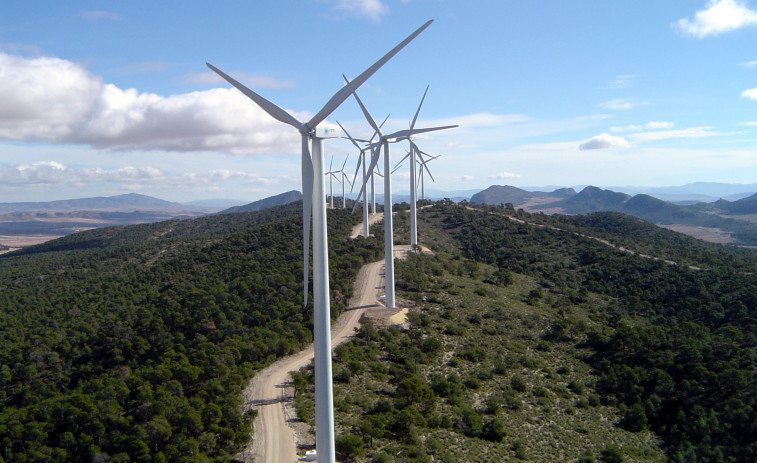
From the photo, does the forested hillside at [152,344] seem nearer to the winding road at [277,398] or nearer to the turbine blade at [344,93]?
the winding road at [277,398]

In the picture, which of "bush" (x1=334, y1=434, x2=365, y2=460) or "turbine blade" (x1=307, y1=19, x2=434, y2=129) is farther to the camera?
"bush" (x1=334, y1=434, x2=365, y2=460)

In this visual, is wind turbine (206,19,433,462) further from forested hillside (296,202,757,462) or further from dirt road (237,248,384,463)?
dirt road (237,248,384,463)

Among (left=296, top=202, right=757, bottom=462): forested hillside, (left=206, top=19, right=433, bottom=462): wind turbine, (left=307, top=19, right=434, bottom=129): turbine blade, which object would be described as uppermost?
(left=307, top=19, right=434, bottom=129): turbine blade

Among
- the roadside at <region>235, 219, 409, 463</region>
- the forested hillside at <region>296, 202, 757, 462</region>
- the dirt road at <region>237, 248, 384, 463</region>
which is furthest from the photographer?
the forested hillside at <region>296, 202, 757, 462</region>

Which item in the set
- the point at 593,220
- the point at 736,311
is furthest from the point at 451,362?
the point at 593,220

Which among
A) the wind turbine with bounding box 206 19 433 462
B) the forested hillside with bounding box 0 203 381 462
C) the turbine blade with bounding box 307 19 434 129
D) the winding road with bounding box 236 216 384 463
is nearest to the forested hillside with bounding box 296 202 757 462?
the winding road with bounding box 236 216 384 463

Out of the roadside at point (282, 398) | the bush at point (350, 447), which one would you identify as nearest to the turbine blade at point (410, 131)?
the roadside at point (282, 398)

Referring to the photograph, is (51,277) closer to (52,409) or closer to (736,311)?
(52,409)
